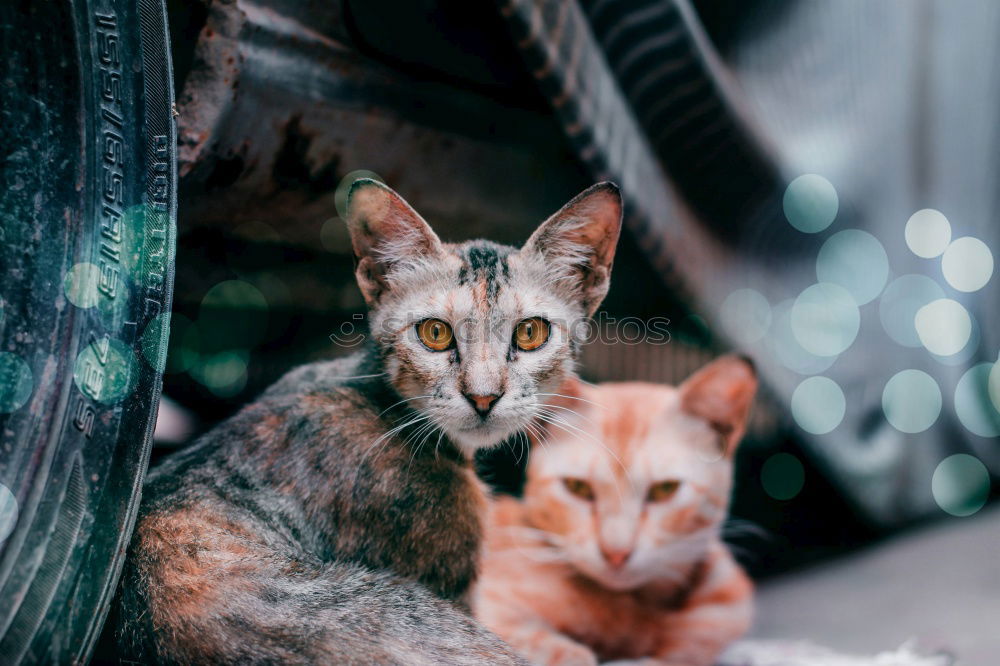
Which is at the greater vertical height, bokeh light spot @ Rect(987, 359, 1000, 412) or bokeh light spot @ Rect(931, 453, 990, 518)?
bokeh light spot @ Rect(987, 359, 1000, 412)

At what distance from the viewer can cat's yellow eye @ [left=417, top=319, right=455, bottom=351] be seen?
876mm

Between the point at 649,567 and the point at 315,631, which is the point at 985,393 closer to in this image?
the point at 649,567

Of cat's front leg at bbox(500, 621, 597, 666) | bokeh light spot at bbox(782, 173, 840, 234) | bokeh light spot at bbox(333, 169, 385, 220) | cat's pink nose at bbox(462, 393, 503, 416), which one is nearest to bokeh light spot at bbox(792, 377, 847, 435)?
bokeh light spot at bbox(782, 173, 840, 234)

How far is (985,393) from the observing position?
1.88 meters

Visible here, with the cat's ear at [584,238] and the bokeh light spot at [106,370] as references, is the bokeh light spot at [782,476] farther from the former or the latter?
the bokeh light spot at [106,370]

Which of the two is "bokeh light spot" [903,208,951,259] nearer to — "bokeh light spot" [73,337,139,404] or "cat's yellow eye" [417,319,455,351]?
"cat's yellow eye" [417,319,455,351]

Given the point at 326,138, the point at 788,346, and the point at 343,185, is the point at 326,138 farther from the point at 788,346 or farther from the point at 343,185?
the point at 788,346

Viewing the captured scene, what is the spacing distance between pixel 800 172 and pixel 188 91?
119 centimetres

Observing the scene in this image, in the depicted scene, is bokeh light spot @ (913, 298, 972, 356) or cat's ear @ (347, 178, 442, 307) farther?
bokeh light spot @ (913, 298, 972, 356)

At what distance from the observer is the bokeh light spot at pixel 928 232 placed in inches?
68.8

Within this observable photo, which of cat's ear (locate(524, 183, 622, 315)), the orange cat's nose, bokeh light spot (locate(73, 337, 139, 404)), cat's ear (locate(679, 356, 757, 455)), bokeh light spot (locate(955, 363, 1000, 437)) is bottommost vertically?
the orange cat's nose

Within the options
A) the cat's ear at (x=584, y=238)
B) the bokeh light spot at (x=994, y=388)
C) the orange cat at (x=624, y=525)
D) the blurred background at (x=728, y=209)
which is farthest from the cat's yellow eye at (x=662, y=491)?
the bokeh light spot at (x=994, y=388)

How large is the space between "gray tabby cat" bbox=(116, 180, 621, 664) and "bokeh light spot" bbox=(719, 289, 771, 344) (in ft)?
1.78

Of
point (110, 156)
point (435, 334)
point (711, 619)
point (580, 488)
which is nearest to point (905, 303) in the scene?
point (711, 619)
